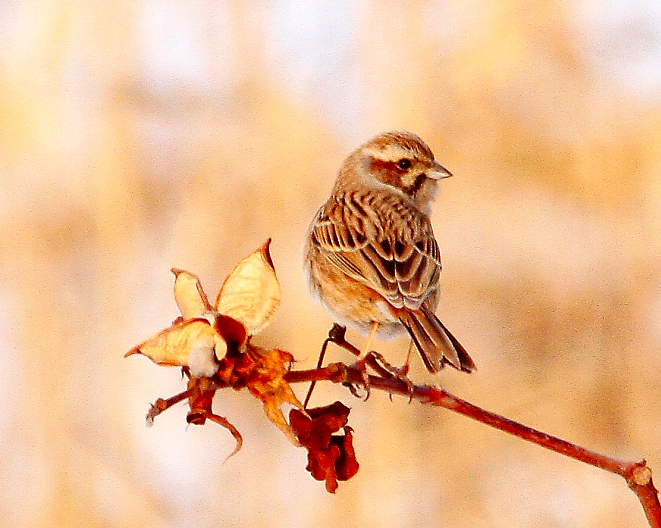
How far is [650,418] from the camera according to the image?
13.8 ft

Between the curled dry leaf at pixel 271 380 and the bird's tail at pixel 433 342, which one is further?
the bird's tail at pixel 433 342

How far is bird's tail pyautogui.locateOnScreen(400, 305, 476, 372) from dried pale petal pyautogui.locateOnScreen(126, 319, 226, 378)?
0.77 metres

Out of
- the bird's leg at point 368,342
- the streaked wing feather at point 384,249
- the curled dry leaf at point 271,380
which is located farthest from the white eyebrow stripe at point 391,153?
the curled dry leaf at point 271,380

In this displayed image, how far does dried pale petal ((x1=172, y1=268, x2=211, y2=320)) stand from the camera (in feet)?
4.84

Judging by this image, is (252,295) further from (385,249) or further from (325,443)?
(385,249)

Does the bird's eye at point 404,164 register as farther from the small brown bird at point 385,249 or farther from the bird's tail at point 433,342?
the bird's tail at point 433,342

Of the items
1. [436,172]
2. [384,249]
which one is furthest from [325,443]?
[436,172]

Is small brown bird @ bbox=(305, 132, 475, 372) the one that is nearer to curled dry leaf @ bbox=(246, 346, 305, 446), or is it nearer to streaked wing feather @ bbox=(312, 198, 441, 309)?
streaked wing feather @ bbox=(312, 198, 441, 309)

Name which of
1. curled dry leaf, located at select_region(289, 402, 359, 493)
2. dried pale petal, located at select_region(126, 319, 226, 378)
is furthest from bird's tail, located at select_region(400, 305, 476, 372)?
dried pale petal, located at select_region(126, 319, 226, 378)

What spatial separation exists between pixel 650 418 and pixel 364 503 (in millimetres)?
1373

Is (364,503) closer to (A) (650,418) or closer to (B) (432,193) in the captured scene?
(A) (650,418)

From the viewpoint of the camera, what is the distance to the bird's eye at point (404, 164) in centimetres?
307

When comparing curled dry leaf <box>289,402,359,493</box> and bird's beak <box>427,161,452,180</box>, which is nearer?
curled dry leaf <box>289,402,359,493</box>

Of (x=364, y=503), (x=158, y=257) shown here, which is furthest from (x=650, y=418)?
(x=158, y=257)
